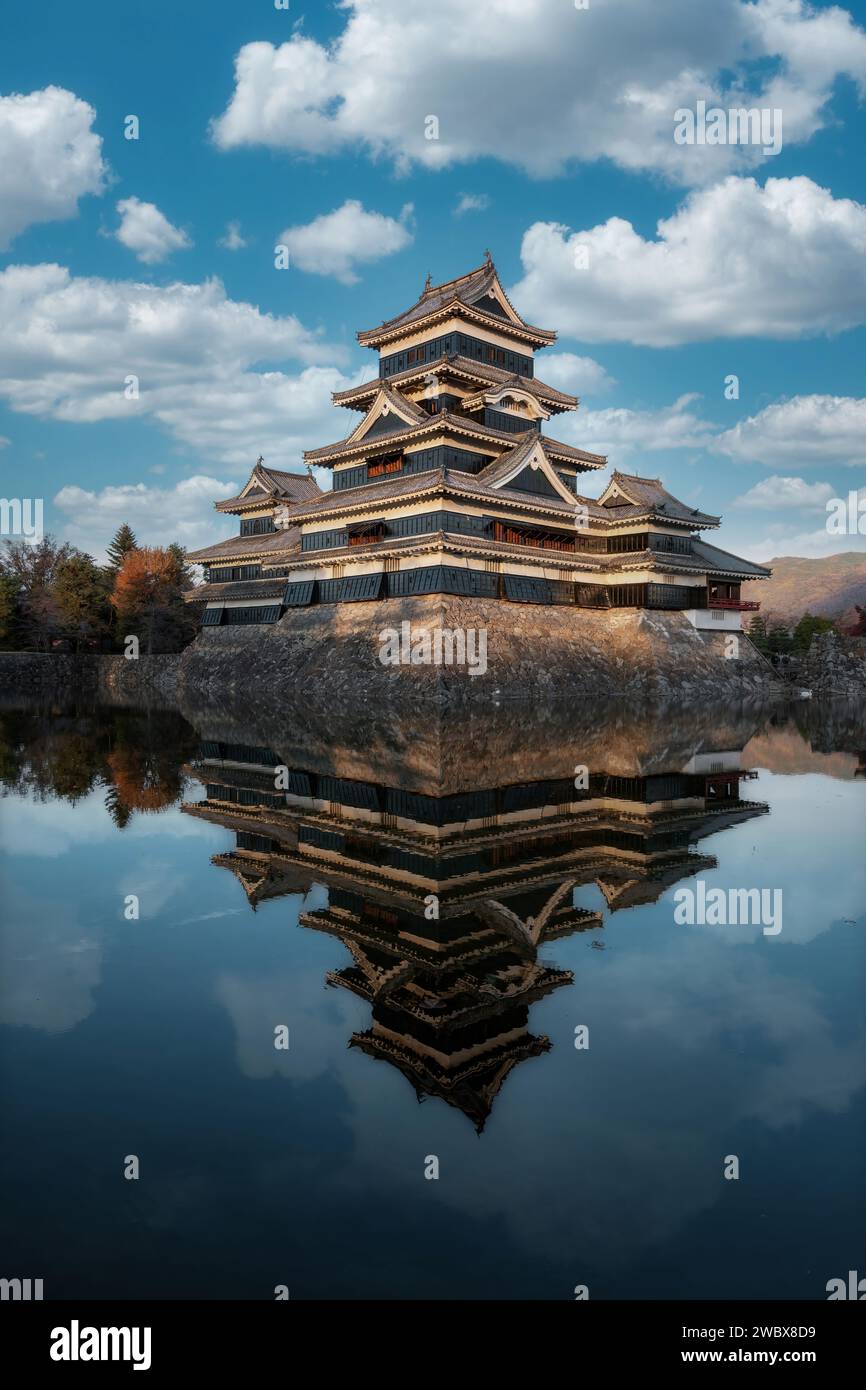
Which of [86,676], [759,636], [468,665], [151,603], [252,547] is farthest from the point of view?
[151,603]

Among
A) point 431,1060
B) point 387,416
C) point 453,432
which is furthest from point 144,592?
point 431,1060

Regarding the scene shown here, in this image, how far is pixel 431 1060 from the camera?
5484mm

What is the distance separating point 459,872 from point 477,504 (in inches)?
1203

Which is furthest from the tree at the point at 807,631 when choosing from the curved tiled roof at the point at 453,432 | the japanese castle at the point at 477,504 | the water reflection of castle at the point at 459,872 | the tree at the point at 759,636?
the water reflection of castle at the point at 459,872

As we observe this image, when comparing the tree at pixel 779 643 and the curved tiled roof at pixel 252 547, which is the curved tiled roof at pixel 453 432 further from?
the tree at pixel 779 643

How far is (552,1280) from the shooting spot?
143 inches

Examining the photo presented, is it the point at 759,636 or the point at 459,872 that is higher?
the point at 759,636

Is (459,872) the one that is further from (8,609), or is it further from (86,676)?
(8,609)

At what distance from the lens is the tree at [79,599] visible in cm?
6931

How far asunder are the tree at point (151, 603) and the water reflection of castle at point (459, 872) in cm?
5519

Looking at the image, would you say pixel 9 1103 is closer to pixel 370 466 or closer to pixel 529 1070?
pixel 529 1070

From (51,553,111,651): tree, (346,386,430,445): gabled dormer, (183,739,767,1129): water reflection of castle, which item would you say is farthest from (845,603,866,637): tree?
(51,553,111,651): tree

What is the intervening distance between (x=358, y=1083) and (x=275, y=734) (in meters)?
22.1

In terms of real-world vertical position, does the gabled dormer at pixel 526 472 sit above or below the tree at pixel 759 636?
above
